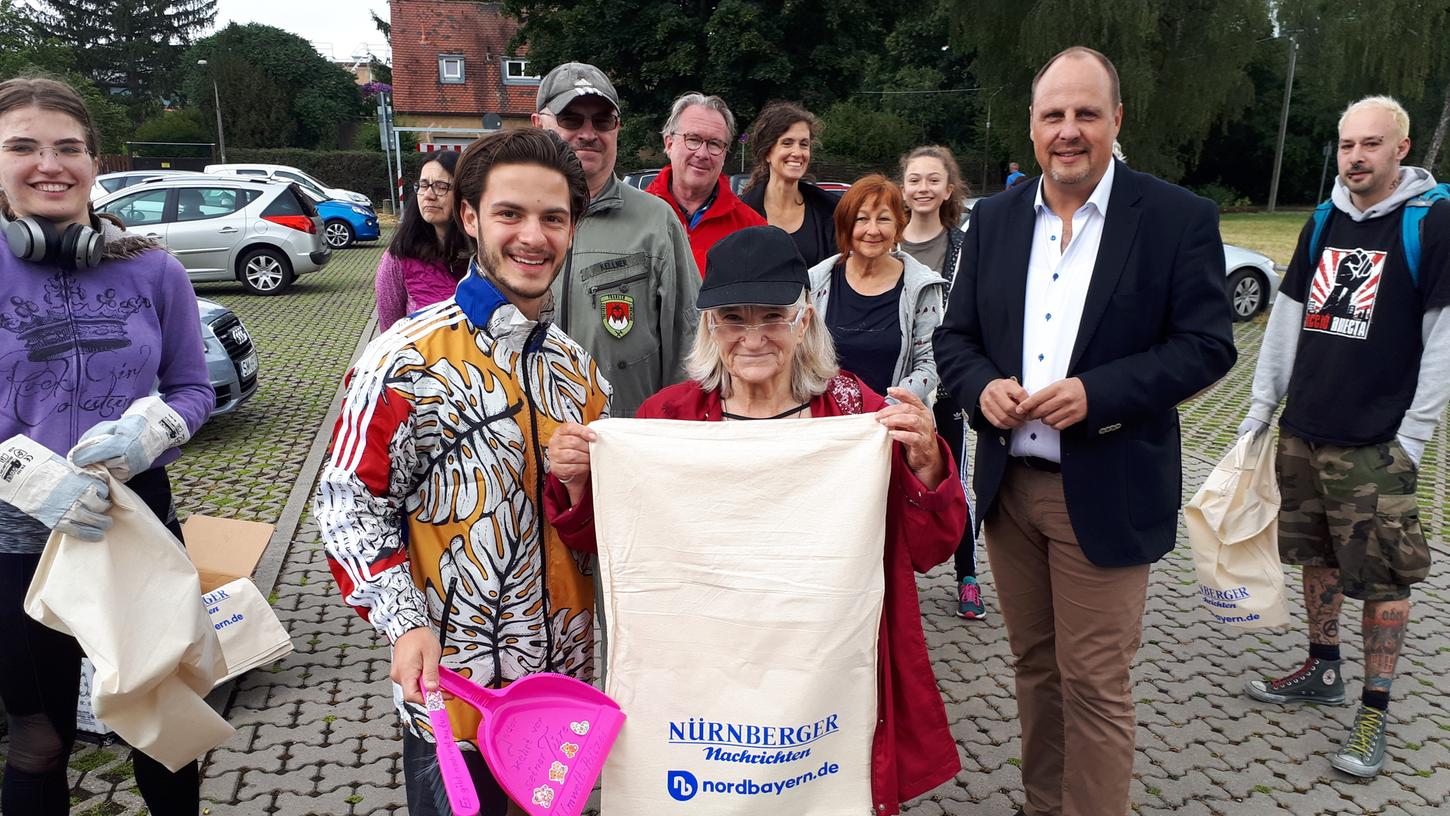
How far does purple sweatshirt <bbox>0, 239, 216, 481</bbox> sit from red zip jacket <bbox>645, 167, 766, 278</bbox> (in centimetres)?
218

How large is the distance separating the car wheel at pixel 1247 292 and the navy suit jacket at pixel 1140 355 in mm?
13456

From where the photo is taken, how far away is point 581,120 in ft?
11.4

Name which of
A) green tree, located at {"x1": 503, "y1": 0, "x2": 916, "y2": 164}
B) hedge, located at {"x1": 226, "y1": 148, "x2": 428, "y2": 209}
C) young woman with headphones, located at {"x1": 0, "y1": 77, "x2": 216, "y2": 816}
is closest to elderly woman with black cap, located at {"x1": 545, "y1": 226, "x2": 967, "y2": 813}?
young woman with headphones, located at {"x1": 0, "y1": 77, "x2": 216, "y2": 816}

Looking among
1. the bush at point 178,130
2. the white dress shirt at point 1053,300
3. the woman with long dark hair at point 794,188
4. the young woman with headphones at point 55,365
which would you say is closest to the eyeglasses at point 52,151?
the young woman with headphones at point 55,365

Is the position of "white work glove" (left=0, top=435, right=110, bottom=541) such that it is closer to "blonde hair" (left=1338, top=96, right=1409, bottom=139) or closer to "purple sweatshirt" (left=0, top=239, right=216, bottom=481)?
"purple sweatshirt" (left=0, top=239, right=216, bottom=481)

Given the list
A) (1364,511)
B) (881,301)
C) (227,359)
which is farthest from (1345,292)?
(227,359)

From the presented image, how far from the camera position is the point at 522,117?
5103 cm

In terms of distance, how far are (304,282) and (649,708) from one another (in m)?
19.2

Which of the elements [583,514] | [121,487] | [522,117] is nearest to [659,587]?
[583,514]

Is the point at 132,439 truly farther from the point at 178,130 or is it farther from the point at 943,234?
the point at 178,130

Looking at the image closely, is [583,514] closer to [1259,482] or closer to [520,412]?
[520,412]

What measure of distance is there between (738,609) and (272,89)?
2249 inches

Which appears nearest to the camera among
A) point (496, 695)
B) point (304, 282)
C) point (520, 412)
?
→ point (496, 695)

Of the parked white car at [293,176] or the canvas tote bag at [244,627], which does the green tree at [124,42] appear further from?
the canvas tote bag at [244,627]
